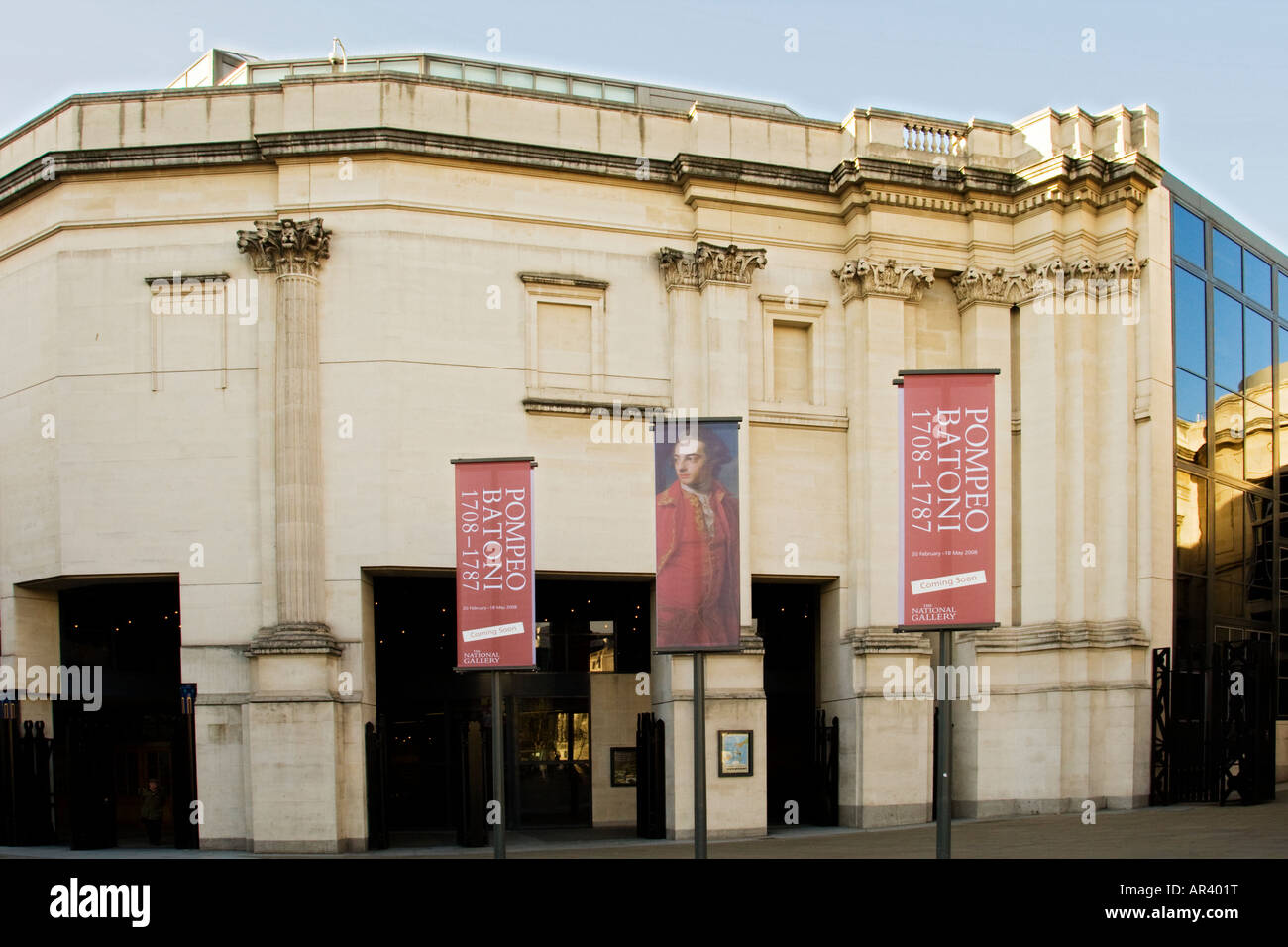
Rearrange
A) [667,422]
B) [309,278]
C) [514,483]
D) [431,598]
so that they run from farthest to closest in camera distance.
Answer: [431,598] → [309,278] → [514,483] → [667,422]

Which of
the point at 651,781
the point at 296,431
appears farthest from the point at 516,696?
the point at 296,431

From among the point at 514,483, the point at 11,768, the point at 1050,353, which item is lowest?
the point at 11,768

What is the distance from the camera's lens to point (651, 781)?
28.3 m

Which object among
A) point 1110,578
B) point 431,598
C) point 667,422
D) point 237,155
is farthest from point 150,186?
point 1110,578

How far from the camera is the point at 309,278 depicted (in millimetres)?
27547

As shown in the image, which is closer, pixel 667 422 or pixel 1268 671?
pixel 667 422

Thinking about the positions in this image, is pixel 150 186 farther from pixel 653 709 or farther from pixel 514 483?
pixel 653 709

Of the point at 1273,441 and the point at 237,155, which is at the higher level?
the point at 237,155

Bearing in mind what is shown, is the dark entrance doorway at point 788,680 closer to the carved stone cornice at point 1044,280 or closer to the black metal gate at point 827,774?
the black metal gate at point 827,774

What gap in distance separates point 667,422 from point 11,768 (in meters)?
17.0

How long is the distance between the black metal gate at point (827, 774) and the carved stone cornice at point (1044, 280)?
10319 mm

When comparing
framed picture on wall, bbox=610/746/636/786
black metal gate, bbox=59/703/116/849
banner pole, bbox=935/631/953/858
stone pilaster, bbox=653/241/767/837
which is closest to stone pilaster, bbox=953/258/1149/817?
stone pilaster, bbox=653/241/767/837

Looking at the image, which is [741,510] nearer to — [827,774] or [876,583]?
[876,583]

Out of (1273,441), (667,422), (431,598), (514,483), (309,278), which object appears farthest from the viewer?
(1273,441)
